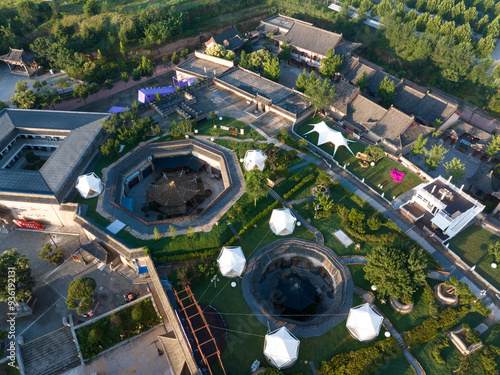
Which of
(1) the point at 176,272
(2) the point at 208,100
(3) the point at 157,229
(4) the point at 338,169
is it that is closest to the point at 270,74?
(2) the point at 208,100

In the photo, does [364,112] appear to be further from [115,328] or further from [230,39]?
[115,328]

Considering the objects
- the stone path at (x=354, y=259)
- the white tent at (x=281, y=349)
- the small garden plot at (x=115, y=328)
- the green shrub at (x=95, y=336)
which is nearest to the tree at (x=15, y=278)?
the small garden plot at (x=115, y=328)

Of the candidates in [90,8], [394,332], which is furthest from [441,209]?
[90,8]

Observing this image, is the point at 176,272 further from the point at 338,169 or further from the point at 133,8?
the point at 133,8

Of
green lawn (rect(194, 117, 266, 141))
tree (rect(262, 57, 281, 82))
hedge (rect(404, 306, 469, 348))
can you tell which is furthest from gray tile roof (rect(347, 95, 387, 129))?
hedge (rect(404, 306, 469, 348))

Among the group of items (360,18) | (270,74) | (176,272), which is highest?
(360,18)

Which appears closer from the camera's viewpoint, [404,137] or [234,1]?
[404,137]

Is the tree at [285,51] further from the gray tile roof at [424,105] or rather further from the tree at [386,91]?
the gray tile roof at [424,105]
